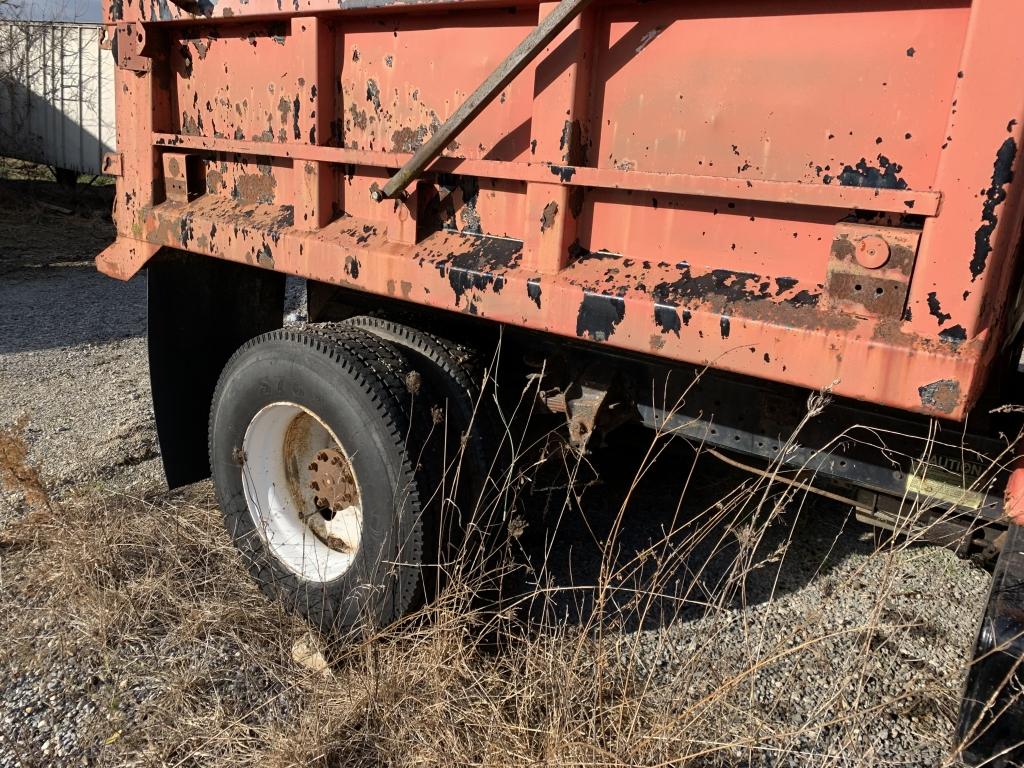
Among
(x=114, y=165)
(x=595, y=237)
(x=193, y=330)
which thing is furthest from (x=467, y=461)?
(x=114, y=165)

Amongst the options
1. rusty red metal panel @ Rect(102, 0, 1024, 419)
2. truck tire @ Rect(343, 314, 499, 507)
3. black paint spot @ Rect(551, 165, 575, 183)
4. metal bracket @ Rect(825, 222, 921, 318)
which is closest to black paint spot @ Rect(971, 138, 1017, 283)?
rusty red metal panel @ Rect(102, 0, 1024, 419)

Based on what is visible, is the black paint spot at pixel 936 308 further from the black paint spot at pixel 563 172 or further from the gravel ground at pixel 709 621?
the black paint spot at pixel 563 172

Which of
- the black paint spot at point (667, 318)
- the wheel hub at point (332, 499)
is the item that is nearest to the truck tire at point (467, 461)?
the wheel hub at point (332, 499)

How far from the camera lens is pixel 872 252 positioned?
173 cm

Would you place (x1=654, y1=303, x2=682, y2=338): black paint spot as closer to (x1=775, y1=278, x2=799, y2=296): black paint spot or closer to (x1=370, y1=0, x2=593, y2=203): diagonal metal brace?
(x1=775, y1=278, x2=799, y2=296): black paint spot

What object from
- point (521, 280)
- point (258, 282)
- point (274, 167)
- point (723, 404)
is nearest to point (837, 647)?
point (723, 404)

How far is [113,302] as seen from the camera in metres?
7.77

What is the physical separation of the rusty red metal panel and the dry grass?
0.51m

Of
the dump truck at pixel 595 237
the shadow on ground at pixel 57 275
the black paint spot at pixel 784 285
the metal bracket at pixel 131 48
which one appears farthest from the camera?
the shadow on ground at pixel 57 275

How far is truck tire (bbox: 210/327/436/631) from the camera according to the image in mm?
2385

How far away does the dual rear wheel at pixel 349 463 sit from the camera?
2.39 meters

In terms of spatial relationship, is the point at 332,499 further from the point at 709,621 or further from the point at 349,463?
the point at 709,621

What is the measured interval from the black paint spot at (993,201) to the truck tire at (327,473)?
150 centimetres

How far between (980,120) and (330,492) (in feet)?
7.16
